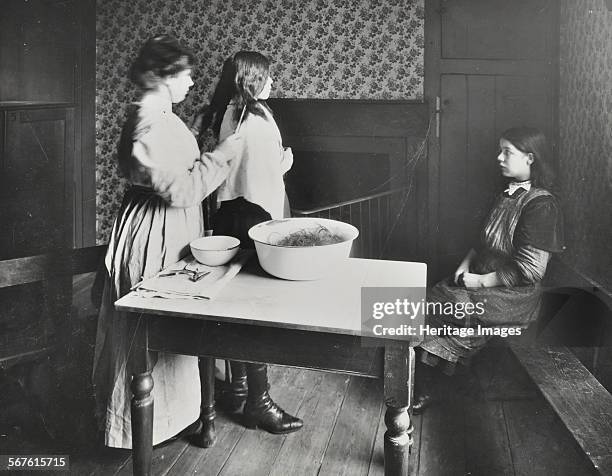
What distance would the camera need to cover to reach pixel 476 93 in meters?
1.69

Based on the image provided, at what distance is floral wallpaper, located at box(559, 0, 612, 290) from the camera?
5.02 ft

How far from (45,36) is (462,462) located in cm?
166

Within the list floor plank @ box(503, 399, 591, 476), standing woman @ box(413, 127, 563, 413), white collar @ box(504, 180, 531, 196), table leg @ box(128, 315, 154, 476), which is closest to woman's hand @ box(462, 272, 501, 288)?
standing woman @ box(413, 127, 563, 413)

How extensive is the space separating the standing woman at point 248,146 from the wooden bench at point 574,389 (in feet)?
2.80

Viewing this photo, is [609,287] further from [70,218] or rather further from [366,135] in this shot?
[70,218]

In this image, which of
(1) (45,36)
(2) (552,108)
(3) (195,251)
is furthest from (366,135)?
(1) (45,36)

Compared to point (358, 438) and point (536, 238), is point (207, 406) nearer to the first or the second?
point (358, 438)

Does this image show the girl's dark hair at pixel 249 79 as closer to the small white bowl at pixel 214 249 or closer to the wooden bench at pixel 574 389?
the small white bowl at pixel 214 249

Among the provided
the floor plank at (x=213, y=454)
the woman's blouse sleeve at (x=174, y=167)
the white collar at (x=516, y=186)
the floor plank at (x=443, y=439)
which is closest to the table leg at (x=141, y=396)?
the floor plank at (x=213, y=454)

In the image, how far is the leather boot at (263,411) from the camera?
1.88 metres

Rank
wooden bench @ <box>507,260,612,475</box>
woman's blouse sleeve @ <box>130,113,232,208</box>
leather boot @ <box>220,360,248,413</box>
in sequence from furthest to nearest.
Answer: leather boot @ <box>220,360,248,413</box> < woman's blouse sleeve @ <box>130,113,232,208</box> < wooden bench @ <box>507,260,612,475</box>

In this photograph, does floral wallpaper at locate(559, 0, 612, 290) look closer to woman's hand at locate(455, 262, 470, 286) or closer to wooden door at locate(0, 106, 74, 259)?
woman's hand at locate(455, 262, 470, 286)

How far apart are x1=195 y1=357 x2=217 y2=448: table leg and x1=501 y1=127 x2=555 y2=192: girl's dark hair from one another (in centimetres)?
111

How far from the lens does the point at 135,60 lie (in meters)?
1.55
